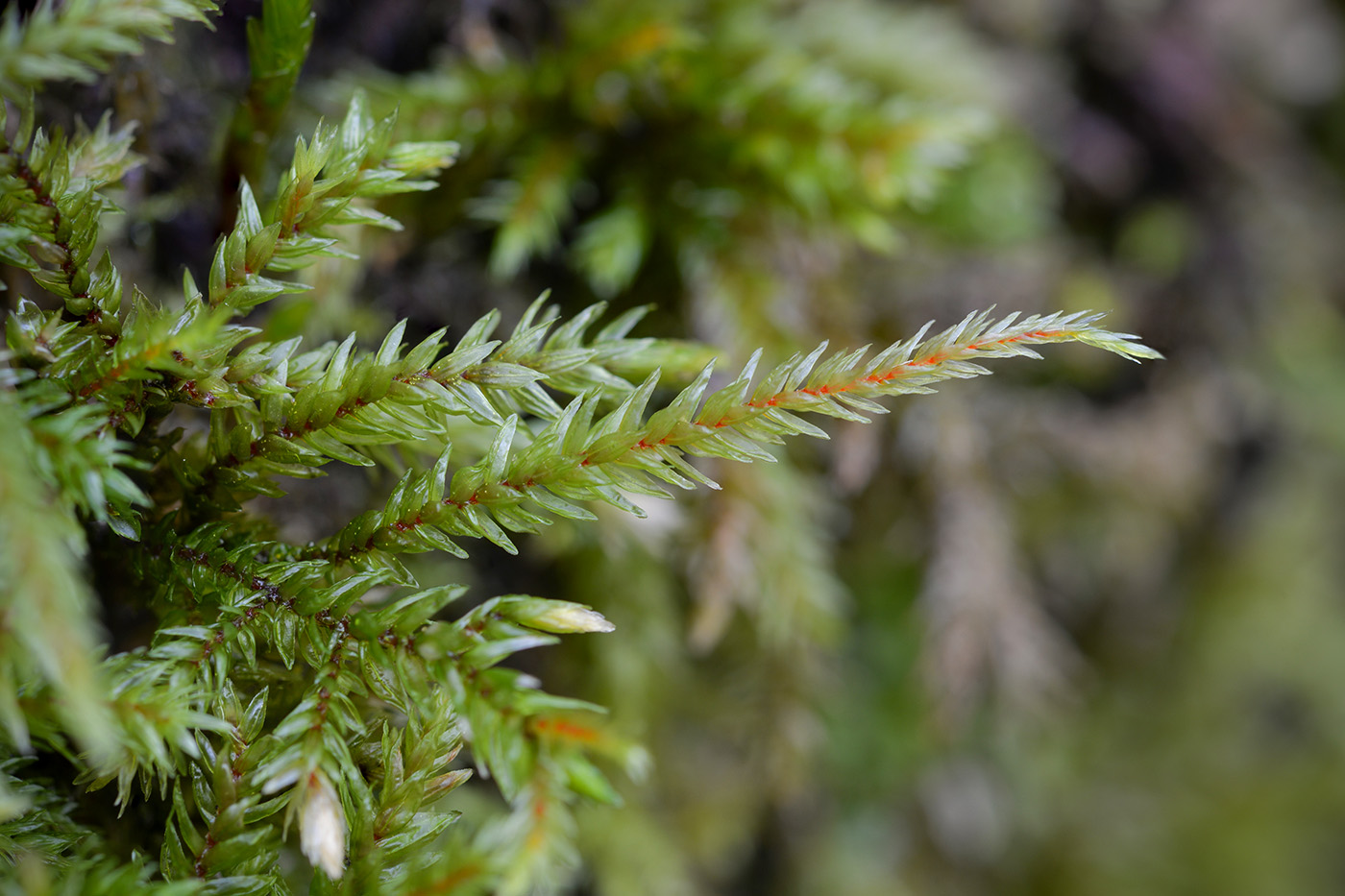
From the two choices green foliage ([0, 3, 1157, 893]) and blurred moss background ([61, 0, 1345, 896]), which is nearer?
green foliage ([0, 3, 1157, 893])

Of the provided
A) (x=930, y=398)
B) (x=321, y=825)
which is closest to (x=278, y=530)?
(x=321, y=825)

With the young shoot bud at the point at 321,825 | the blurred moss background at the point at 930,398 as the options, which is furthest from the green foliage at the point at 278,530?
the blurred moss background at the point at 930,398

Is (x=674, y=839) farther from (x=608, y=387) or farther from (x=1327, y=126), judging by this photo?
(x=1327, y=126)

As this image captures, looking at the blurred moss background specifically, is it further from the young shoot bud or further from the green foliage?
the young shoot bud

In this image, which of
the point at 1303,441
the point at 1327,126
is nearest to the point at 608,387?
the point at 1303,441

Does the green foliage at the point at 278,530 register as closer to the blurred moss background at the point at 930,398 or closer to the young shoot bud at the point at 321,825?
the young shoot bud at the point at 321,825

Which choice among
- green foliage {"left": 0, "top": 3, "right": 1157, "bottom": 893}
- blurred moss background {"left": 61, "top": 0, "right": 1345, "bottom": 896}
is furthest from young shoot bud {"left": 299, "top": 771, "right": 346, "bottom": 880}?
blurred moss background {"left": 61, "top": 0, "right": 1345, "bottom": 896}

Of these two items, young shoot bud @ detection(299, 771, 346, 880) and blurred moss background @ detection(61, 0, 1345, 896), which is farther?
blurred moss background @ detection(61, 0, 1345, 896)
